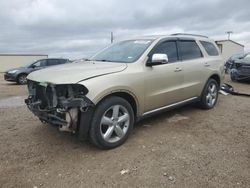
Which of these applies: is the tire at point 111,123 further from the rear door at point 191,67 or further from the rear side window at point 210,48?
the rear side window at point 210,48

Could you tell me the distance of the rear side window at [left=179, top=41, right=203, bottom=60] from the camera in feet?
17.4

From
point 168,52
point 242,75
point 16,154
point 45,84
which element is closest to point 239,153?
point 168,52

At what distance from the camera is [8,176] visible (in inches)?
126

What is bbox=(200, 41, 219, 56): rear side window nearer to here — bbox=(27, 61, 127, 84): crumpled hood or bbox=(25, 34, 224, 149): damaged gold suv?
bbox=(25, 34, 224, 149): damaged gold suv

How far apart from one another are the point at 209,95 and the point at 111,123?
324cm

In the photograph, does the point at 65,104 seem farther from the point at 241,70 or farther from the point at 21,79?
the point at 21,79

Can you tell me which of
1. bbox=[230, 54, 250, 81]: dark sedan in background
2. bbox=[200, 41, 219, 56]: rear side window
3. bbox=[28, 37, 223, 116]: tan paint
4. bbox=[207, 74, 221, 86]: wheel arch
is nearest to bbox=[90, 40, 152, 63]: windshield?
bbox=[28, 37, 223, 116]: tan paint

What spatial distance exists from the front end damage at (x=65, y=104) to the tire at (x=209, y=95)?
133 inches

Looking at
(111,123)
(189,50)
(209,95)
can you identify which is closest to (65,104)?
(111,123)

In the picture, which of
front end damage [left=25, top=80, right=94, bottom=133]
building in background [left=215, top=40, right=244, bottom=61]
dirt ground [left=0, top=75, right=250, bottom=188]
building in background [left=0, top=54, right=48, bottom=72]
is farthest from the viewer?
building in background [left=0, top=54, right=48, bottom=72]

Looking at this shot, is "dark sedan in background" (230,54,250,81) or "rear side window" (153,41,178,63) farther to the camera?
"dark sedan in background" (230,54,250,81)

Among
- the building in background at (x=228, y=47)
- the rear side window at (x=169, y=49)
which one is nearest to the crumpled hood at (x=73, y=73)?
the rear side window at (x=169, y=49)

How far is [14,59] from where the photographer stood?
43.2 m

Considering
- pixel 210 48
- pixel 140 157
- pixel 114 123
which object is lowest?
pixel 140 157
